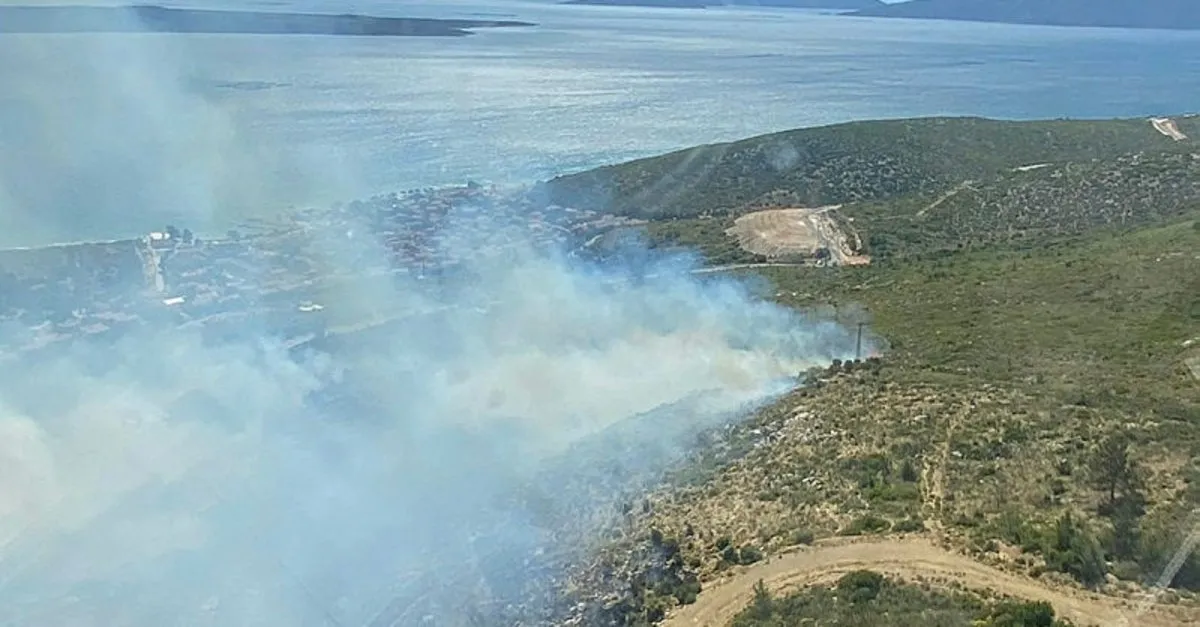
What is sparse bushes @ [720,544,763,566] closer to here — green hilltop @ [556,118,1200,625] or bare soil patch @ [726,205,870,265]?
green hilltop @ [556,118,1200,625]

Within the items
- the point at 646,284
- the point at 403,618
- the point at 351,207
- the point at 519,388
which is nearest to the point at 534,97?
the point at 351,207

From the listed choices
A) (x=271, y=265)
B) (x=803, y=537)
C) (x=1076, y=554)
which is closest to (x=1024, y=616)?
(x=1076, y=554)

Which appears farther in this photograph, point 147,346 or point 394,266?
point 394,266

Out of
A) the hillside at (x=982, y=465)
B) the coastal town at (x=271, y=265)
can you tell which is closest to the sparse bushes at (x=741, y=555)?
the hillside at (x=982, y=465)

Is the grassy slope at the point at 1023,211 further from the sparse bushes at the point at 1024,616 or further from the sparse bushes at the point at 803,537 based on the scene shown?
the sparse bushes at the point at 1024,616

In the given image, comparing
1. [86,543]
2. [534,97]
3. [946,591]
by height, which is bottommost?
[86,543]

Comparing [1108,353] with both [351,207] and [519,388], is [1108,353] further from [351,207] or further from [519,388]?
[351,207]
